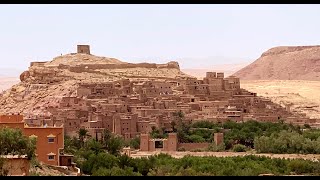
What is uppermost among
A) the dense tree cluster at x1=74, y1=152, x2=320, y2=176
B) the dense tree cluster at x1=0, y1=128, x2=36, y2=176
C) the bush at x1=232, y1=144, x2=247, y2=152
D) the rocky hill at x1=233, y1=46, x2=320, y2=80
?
the rocky hill at x1=233, y1=46, x2=320, y2=80

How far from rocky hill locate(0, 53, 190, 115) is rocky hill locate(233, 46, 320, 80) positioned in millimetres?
29899

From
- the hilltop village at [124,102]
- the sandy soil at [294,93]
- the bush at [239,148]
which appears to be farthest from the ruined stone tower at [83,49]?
the bush at [239,148]

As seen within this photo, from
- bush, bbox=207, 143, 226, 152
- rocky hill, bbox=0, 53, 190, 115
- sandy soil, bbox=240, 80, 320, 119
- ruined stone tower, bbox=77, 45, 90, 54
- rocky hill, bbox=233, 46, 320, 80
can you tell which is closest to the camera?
bush, bbox=207, 143, 226, 152

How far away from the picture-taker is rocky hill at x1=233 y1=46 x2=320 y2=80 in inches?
3123

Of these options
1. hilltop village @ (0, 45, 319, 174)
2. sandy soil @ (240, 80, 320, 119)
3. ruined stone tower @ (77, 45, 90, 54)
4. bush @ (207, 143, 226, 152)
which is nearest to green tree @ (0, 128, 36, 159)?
hilltop village @ (0, 45, 319, 174)

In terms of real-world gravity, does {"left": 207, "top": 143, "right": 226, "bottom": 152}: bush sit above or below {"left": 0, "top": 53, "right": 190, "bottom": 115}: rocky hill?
below

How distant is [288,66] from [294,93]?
1078 inches

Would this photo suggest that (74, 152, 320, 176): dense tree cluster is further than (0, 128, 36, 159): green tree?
Yes

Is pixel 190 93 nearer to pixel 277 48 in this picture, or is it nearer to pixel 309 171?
pixel 309 171

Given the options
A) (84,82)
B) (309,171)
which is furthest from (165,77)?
(309,171)

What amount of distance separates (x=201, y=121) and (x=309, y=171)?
1302 centimetres

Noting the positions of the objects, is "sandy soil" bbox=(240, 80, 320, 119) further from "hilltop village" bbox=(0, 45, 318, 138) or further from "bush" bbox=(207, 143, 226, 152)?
"bush" bbox=(207, 143, 226, 152)

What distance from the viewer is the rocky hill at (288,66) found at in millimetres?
79312

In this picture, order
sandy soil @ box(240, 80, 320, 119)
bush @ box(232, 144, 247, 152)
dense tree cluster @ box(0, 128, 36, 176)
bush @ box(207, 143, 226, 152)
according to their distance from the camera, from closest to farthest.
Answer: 1. dense tree cluster @ box(0, 128, 36, 176)
2. bush @ box(207, 143, 226, 152)
3. bush @ box(232, 144, 247, 152)
4. sandy soil @ box(240, 80, 320, 119)
